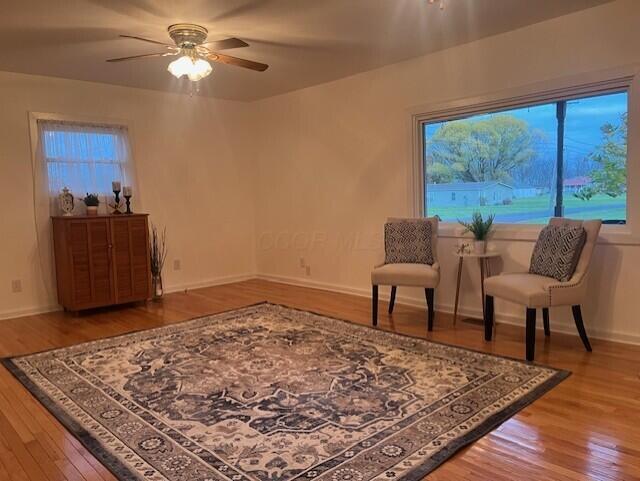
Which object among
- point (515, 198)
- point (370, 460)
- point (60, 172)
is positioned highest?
point (60, 172)

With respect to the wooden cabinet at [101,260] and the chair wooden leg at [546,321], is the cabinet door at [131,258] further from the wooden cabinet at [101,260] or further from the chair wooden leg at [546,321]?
the chair wooden leg at [546,321]

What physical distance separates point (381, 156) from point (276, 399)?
3073 mm

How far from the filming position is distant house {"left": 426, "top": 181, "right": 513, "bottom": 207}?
4324 mm

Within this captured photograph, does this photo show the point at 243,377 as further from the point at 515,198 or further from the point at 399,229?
the point at 515,198

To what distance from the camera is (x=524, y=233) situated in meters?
4.00

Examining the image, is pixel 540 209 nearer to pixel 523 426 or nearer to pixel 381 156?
pixel 381 156

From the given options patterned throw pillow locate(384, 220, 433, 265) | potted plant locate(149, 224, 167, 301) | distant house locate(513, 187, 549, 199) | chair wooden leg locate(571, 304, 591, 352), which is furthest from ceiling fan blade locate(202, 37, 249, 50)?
chair wooden leg locate(571, 304, 591, 352)

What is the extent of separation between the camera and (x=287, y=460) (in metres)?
2.08

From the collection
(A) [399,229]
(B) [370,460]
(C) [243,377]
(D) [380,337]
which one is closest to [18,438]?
(C) [243,377]

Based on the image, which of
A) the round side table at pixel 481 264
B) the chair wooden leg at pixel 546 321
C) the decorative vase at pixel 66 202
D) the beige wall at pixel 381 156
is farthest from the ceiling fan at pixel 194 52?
the chair wooden leg at pixel 546 321

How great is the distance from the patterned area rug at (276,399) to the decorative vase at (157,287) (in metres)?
1.55

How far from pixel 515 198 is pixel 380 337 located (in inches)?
67.8

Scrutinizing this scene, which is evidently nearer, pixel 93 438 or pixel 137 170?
pixel 93 438

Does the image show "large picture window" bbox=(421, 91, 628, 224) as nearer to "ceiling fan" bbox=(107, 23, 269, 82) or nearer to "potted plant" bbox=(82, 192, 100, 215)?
"ceiling fan" bbox=(107, 23, 269, 82)
